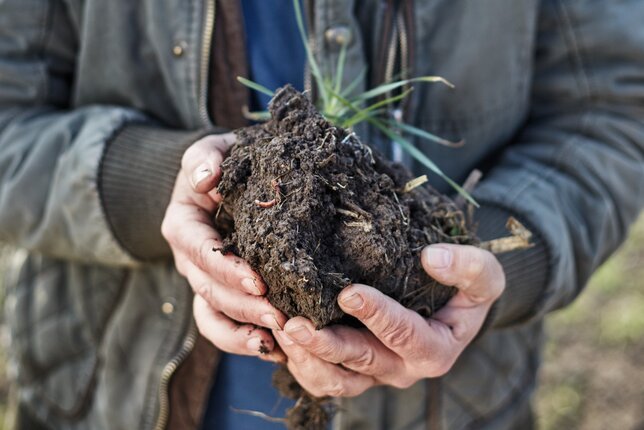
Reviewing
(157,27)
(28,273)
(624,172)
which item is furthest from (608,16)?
(28,273)

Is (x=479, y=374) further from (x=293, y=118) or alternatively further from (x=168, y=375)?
(x=293, y=118)

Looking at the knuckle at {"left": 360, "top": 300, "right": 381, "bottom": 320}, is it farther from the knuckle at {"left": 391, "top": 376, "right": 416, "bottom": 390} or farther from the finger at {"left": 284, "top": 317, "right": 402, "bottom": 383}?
the knuckle at {"left": 391, "top": 376, "right": 416, "bottom": 390}

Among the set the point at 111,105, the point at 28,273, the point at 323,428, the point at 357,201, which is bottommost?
the point at 28,273

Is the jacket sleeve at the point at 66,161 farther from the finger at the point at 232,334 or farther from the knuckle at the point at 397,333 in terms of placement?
the knuckle at the point at 397,333

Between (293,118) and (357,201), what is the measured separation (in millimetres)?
211

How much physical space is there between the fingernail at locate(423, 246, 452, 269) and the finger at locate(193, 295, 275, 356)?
13.9 inches

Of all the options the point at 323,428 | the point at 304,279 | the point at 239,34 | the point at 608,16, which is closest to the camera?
the point at 304,279

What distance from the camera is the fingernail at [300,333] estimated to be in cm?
109

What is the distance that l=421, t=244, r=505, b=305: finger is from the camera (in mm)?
1206

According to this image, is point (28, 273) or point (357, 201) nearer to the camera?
point (357, 201)

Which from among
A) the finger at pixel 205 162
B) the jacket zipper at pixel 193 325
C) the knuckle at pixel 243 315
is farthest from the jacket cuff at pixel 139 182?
the knuckle at pixel 243 315

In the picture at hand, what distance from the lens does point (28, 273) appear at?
6.48 ft

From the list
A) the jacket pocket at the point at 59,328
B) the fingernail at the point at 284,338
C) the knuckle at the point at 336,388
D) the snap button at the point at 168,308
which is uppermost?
the fingernail at the point at 284,338

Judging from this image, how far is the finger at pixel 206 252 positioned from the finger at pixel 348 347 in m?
0.10
